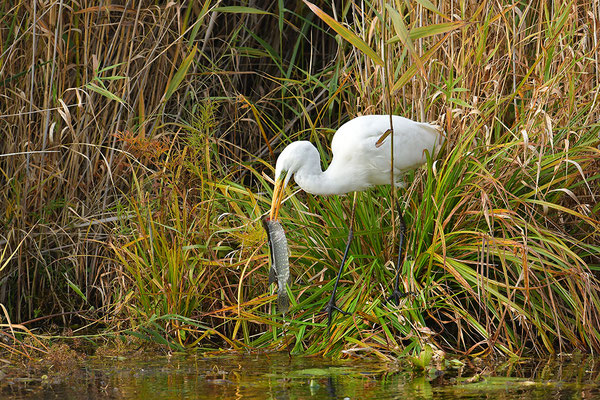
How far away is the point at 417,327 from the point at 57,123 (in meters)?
1.98

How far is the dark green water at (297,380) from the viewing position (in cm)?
263

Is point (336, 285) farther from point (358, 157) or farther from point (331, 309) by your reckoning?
point (358, 157)

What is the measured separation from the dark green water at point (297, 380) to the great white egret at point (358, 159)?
1.50ft

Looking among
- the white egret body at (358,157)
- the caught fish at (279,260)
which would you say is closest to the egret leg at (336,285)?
the white egret body at (358,157)

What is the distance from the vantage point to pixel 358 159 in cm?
355

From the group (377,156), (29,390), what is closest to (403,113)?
(377,156)

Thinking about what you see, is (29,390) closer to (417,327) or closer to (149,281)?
(149,281)

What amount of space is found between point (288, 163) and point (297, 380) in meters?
0.95

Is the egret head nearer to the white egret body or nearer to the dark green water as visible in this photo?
the white egret body

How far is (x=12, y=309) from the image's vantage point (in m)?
4.02

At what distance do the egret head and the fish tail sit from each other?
337 mm

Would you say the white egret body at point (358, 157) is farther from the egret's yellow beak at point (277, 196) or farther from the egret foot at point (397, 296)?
the egret foot at point (397, 296)

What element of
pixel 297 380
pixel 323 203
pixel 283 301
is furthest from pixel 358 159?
pixel 297 380

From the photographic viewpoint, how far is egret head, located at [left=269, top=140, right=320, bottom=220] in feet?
11.2
